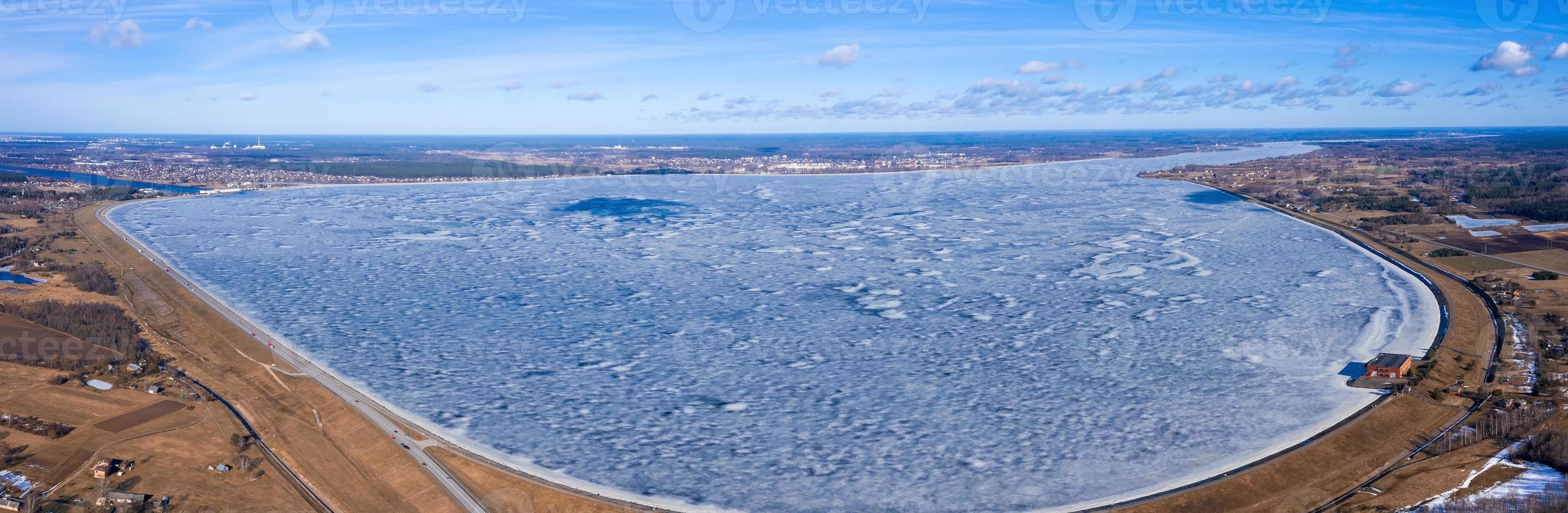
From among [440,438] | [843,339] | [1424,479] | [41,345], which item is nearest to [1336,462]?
[1424,479]

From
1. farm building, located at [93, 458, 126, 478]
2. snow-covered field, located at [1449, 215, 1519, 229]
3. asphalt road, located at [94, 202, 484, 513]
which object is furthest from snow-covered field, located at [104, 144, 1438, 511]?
snow-covered field, located at [1449, 215, 1519, 229]

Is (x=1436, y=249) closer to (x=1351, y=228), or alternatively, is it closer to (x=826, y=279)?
(x=1351, y=228)

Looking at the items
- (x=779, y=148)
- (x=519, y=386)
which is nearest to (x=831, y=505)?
(x=519, y=386)

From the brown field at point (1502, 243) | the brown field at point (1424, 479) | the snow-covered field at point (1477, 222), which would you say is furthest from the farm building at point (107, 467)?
the snow-covered field at point (1477, 222)

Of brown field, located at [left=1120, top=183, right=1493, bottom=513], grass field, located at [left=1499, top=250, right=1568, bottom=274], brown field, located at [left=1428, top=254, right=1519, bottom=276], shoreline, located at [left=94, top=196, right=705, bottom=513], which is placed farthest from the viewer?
grass field, located at [left=1499, top=250, right=1568, bottom=274]

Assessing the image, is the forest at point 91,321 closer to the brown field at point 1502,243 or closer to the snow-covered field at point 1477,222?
the brown field at point 1502,243

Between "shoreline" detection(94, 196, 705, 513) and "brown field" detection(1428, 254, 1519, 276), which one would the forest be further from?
"brown field" detection(1428, 254, 1519, 276)
